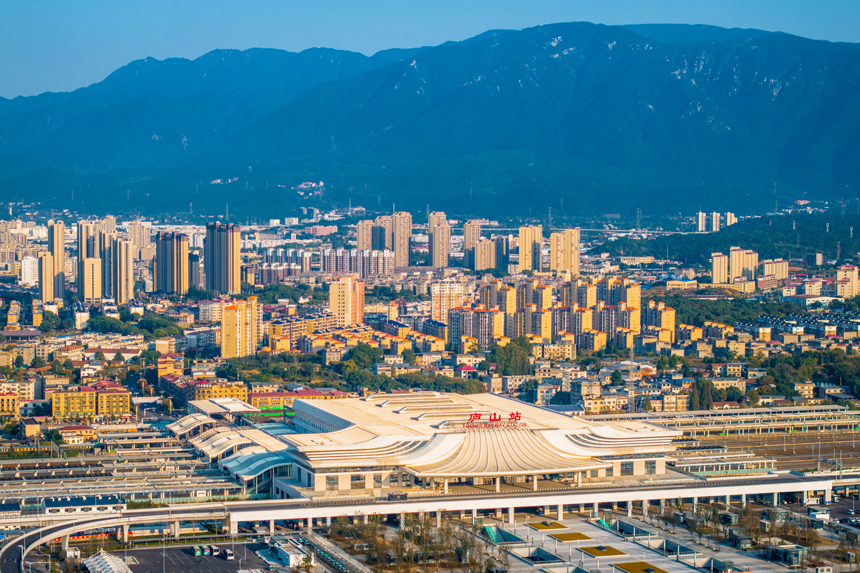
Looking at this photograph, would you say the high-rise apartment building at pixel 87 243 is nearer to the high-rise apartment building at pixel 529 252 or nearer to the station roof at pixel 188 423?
the high-rise apartment building at pixel 529 252

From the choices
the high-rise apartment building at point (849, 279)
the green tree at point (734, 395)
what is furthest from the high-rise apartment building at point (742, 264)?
the green tree at point (734, 395)

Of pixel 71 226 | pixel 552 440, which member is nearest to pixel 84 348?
pixel 552 440

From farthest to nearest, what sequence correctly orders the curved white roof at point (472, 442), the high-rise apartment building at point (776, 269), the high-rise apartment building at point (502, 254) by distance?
the high-rise apartment building at point (502, 254) < the high-rise apartment building at point (776, 269) < the curved white roof at point (472, 442)

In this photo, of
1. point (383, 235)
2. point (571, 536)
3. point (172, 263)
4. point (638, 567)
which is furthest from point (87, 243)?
point (638, 567)

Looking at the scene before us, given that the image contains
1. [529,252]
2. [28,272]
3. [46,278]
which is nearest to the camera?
[46,278]

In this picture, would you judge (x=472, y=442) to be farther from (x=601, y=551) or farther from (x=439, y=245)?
(x=439, y=245)

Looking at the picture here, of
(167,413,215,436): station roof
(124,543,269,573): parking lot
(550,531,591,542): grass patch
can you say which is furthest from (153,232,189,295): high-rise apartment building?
(550,531,591,542): grass patch

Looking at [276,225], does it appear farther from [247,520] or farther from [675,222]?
[247,520]
